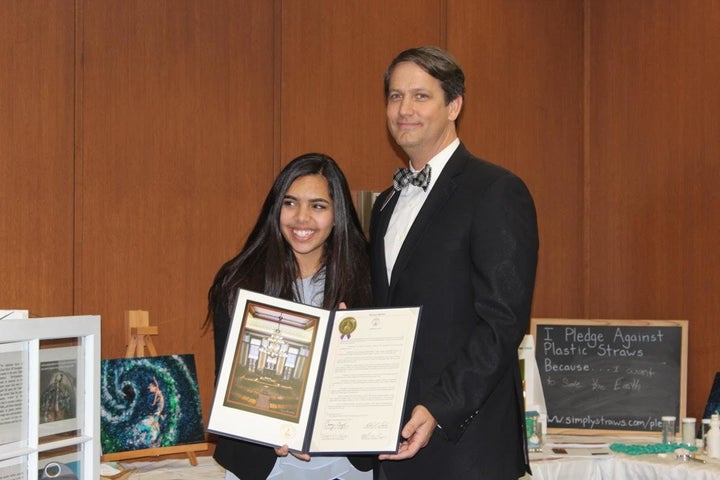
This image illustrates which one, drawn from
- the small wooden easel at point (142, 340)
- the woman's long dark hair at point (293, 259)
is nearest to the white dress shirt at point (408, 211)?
the woman's long dark hair at point (293, 259)

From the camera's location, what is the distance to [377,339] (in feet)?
7.28

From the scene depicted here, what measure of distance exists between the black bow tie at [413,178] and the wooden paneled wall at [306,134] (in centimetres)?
132

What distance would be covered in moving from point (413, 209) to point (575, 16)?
2.73m

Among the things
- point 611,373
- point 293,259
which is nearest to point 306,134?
point 293,259

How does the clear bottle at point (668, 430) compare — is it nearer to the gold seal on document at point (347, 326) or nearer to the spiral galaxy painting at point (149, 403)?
the spiral galaxy painting at point (149, 403)

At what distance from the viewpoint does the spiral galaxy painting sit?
325 cm

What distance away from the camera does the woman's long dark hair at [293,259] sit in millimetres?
2506

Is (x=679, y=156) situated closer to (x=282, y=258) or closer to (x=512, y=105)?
(x=512, y=105)

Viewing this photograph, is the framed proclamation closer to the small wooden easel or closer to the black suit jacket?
the black suit jacket

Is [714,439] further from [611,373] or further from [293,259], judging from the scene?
[293,259]

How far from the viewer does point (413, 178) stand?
2477 millimetres

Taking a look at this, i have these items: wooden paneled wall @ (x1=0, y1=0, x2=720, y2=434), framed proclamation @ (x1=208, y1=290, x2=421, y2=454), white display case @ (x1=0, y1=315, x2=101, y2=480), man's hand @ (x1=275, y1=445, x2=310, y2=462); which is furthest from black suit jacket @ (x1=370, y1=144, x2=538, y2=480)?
wooden paneled wall @ (x1=0, y1=0, x2=720, y2=434)

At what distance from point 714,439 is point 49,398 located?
247 centimetres

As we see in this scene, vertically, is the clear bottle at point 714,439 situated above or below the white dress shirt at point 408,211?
below
